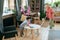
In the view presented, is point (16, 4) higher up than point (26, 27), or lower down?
higher up

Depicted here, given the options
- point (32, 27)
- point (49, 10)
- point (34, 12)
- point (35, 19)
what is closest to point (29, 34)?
point (32, 27)

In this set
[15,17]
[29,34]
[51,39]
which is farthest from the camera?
[15,17]

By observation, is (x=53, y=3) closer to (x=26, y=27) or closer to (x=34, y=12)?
(x=34, y=12)

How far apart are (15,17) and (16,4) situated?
70cm

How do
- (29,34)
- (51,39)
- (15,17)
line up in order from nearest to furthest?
(51,39) → (29,34) → (15,17)

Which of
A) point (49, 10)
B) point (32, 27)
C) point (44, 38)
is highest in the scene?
point (49, 10)

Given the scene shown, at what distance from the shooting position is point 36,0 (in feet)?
31.1

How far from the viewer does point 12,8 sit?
7.74 m

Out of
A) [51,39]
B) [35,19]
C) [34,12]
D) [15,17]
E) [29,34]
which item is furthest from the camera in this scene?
[34,12]

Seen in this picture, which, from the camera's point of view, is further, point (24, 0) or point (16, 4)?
point (24, 0)

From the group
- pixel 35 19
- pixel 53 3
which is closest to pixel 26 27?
pixel 35 19

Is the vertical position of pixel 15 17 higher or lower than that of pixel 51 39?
higher

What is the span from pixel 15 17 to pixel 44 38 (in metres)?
2.25

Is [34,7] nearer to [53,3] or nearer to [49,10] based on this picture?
[53,3]
